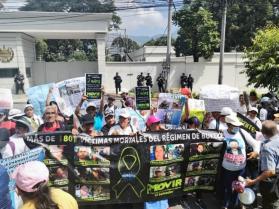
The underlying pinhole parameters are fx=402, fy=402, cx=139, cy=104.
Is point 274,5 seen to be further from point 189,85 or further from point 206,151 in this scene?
point 206,151

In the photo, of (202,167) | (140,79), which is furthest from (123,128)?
(140,79)

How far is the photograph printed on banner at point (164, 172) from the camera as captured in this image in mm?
5527

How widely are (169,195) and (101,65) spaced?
80.1ft

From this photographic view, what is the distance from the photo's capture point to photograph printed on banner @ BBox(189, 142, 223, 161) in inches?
224

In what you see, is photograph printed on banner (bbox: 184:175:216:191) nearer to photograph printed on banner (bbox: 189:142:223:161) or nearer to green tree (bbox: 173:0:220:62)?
photograph printed on banner (bbox: 189:142:223:161)

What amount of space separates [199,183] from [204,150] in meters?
0.54

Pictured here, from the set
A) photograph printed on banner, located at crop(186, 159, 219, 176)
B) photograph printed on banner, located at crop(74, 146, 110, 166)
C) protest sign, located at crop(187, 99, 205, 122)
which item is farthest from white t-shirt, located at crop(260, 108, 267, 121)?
photograph printed on banner, located at crop(74, 146, 110, 166)

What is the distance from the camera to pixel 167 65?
95.6 feet

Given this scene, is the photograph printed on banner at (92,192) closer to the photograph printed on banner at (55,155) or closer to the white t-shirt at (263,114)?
the photograph printed on banner at (55,155)

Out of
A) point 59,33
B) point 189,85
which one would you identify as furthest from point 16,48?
point 189,85

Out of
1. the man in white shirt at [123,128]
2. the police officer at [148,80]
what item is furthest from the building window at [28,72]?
the man in white shirt at [123,128]

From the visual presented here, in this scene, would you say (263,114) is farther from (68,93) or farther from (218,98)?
(68,93)

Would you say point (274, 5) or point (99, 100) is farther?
point (274, 5)

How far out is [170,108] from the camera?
8.31 meters
